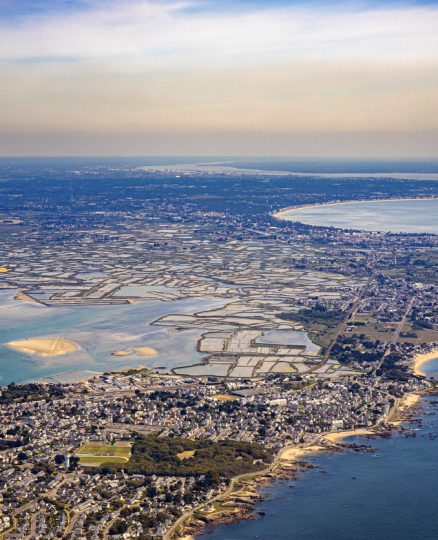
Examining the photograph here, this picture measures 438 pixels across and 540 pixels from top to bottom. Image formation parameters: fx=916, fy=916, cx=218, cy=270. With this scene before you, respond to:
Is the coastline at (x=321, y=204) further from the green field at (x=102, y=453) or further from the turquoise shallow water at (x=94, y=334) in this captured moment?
the green field at (x=102, y=453)

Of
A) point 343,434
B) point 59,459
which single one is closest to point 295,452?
point 343,434

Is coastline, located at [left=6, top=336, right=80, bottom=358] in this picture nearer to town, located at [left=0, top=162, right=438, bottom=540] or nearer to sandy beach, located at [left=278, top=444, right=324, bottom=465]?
town, located at [left=0, top=162, right=438, bottom=540]

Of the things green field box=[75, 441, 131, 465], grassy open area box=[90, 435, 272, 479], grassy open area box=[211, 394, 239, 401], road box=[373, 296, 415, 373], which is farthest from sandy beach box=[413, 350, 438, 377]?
green field box=[75, 441, 131, 465]

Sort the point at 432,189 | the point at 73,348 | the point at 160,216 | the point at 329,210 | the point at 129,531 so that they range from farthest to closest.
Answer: the point at 432,189 < the point at 329,210 < the point at 160,216 < the point at 73,348 < the point at 129,531

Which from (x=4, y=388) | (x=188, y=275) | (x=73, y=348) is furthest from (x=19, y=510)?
(x=188, y=275)

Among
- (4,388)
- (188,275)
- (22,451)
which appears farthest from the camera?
(188,275)

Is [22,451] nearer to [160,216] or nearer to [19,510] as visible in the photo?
[19,510]
